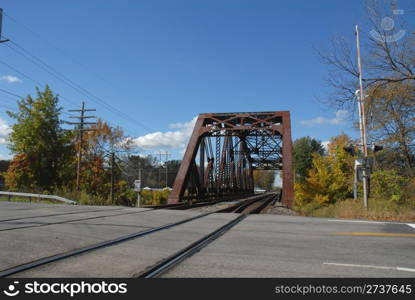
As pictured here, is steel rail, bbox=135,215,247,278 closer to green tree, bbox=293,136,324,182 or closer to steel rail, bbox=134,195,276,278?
steel rail, bbox=134,195,276,278

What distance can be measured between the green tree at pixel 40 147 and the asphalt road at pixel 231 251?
980 inches

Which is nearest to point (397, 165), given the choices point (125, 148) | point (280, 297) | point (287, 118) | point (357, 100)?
point (357, 100)

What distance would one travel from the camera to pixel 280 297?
3.44 m

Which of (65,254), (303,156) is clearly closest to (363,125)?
(65,254)

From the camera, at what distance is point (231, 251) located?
18.3ft

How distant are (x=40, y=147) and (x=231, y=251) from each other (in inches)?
1210

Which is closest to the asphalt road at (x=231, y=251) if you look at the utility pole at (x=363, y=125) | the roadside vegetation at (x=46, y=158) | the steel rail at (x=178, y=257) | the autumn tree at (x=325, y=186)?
the steel rail at (x=178, y=257)

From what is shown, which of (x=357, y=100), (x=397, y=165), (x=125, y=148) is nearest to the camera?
(x=357, y=100)

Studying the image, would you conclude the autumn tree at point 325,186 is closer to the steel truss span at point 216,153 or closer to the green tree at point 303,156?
the steel truss span at point 216,153

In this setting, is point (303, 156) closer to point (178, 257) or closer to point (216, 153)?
point (216, 153)

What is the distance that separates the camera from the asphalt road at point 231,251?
4.30 m

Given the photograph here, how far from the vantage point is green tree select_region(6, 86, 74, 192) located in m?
29.7

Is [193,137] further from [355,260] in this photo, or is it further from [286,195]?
[355,260]

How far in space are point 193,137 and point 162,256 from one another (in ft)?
54.9
